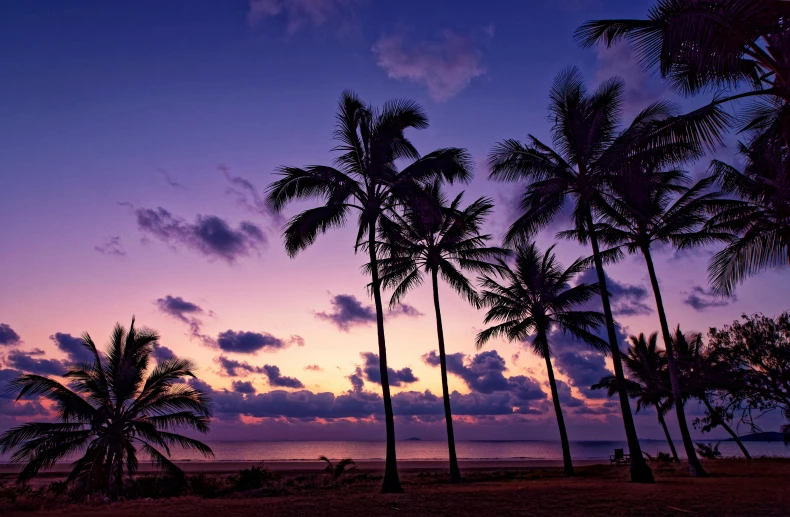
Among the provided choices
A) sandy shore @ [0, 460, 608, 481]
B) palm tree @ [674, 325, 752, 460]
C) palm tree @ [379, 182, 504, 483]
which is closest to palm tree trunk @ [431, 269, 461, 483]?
palm tree @ [379, 182, 504, 483]

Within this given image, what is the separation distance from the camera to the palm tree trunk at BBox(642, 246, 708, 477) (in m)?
18.9

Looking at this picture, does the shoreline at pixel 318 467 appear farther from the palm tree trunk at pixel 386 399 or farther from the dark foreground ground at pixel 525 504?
the dark foreground ground at pixel 525 504

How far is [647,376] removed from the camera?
122 ft

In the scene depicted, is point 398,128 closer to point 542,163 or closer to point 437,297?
point 542,163

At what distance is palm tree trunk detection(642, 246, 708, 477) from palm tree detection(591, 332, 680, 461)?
15.6m

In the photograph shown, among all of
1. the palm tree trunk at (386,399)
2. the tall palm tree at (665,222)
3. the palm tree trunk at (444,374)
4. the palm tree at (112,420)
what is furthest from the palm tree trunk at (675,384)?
the palm tree at (112,420)

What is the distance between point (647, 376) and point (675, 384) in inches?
769

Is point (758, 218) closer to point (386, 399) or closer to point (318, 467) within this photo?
point (386, 399)

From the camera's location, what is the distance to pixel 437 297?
74.0ft

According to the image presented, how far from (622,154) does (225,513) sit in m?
11.0

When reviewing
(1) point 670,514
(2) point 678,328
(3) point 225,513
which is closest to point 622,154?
(1) point 670,514

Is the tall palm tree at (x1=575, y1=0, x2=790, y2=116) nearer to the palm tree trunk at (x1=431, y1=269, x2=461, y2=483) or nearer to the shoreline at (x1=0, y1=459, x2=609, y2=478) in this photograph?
the palm tree trunk at (x1=431, y1=269, x2=461, y2=483)

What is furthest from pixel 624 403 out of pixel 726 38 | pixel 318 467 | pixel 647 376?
pixel 318 467

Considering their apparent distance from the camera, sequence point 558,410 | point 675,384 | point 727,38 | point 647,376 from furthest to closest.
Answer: point 647,376 → point 558,410 → point 675,384 → point 727,38
